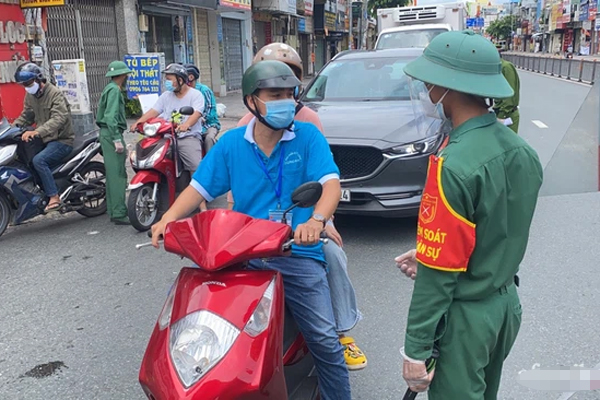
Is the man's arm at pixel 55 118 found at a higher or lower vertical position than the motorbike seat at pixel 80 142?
higher

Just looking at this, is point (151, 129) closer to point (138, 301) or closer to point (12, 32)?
point (138, 301)

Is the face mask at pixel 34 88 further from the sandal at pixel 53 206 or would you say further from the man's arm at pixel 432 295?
the man's arm at pixel 432 295

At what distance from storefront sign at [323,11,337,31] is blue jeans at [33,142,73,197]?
3106 centimetres

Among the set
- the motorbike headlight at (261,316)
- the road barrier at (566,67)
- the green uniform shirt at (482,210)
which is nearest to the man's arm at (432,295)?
the green uniform shirt at (482,210)

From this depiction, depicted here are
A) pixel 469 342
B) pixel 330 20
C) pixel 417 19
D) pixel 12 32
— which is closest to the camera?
pixel 469 342

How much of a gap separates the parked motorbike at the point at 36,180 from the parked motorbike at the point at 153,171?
0.74 meters

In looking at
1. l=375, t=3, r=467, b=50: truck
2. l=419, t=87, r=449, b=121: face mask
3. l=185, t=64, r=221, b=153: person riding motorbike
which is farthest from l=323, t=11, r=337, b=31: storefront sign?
l=419, t=87, r=449, b=121: face mask

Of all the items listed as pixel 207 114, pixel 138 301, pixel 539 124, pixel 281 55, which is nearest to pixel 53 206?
pixel 207 114

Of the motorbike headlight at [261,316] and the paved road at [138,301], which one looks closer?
the motorbike headlight at [261,316]

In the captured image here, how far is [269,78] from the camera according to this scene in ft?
8.24

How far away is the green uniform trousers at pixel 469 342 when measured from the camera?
190 centimetres

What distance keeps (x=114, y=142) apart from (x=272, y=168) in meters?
4.42

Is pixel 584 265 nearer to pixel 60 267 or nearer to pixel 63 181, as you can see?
pixel 60 267

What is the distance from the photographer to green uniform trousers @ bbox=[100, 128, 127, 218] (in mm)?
6637
